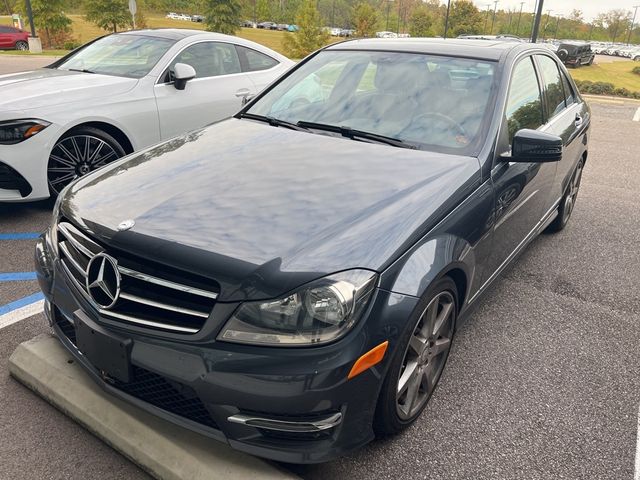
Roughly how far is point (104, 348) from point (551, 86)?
141 inches

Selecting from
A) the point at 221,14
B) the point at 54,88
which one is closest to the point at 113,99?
the point at 54,88

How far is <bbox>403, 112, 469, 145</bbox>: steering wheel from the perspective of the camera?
2.80m

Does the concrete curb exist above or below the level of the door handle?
below

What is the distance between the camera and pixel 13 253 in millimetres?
3955

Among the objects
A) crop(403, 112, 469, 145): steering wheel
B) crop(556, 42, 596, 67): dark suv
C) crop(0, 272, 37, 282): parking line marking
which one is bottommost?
crop(556, 42, 596, 67): dark suv

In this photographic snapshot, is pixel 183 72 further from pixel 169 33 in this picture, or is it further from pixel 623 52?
pixel 623 52

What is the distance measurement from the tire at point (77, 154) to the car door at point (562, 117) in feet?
11.7

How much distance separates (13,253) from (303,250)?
3.02m

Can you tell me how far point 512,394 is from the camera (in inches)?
106

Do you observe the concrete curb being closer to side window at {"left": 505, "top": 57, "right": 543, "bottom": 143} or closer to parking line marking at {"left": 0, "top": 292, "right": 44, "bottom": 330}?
parking line marking at {"left": 0, "top": 292, "right": 44, "bottom": 330}

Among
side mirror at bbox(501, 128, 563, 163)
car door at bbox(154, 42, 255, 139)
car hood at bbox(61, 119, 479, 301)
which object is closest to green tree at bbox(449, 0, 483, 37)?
car door at bbox(154, 42, 255, 139)

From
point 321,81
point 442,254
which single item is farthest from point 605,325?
point 321,81

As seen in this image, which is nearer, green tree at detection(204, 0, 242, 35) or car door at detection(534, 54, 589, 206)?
car door at detection(534, 54, 589, 206)

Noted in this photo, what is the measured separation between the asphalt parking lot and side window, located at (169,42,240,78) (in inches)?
86.0
